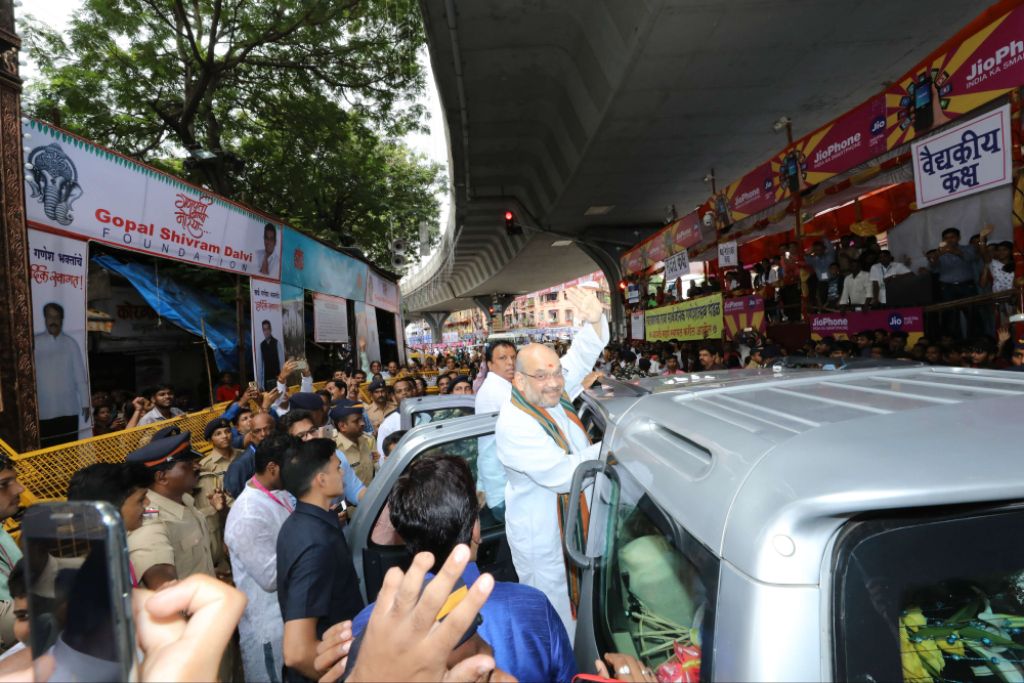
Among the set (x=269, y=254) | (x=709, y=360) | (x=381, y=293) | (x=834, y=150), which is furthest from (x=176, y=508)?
(x=381, y=293)

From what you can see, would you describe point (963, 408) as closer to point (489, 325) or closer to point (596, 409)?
point (596, 409)

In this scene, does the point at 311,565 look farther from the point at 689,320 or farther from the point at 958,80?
the point at 689,320

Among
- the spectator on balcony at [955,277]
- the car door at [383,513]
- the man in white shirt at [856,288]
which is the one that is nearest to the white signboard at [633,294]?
the man in white shirt at [856,288]

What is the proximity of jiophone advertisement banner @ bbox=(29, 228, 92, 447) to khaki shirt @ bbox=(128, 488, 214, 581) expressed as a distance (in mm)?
3073

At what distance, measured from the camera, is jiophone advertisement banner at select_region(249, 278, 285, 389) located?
396 inches

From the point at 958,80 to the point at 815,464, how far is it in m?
5.96

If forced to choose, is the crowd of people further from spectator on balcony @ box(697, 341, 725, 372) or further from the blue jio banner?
the blue jio banner

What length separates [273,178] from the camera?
18719 mm

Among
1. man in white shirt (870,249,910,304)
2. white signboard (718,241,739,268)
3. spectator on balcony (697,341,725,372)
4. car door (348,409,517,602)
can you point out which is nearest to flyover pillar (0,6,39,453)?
car door (348,409,517,602)

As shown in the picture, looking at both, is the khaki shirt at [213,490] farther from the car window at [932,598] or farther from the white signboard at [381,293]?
the white signboard at [381,293]

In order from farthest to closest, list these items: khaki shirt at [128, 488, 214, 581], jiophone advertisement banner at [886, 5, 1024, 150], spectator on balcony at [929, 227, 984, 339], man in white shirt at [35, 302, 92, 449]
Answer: spectator on balcony at [929, 227, 984, 339] < man in white shirt at [35, 302, 92, 449] < jiophone advertisement banner at [886, 5, 1024, 150] < khaki shirt at [128, 488, 214, 581]

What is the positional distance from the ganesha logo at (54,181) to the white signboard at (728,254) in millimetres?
9177

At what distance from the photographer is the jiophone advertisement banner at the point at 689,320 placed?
9719 mm

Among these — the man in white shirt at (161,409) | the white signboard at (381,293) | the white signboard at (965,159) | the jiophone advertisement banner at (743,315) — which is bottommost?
the man in white shirt at (161,409)
